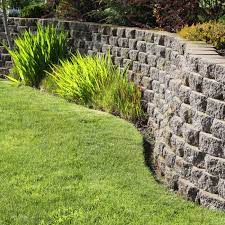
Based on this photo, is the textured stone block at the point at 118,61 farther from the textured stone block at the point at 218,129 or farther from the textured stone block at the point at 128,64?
the textured stone block at the point at 218,129

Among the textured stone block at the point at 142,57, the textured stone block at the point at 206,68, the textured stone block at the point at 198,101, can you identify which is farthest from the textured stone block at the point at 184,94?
the textured stone block at the point at 142,57

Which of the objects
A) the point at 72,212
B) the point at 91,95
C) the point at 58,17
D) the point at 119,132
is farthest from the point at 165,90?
the point at 58,17

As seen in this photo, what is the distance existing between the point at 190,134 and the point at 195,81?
50cm

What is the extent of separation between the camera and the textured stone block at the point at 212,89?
16.3 feet

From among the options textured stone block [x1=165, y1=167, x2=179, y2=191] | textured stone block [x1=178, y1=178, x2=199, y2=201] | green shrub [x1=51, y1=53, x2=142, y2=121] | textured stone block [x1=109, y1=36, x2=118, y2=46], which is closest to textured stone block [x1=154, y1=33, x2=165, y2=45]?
green shrub [x1=51, y1=53, x2=142, y2=121]

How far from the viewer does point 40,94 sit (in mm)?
9750

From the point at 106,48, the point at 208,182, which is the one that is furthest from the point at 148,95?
the point at 208,182

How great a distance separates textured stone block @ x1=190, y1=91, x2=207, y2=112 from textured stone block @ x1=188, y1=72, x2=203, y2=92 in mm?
49

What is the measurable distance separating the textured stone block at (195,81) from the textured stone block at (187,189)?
0.89 metres

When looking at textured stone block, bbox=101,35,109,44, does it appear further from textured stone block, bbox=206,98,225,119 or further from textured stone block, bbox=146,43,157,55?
textured stone block, bbox=206,98,225,119

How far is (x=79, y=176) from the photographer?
577 centimetres

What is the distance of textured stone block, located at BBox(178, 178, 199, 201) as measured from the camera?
5.33m

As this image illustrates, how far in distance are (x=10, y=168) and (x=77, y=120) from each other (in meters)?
1.99

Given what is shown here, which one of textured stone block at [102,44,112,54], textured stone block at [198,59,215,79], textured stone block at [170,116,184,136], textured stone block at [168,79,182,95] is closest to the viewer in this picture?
textured stone block at [198,59,215,79]
